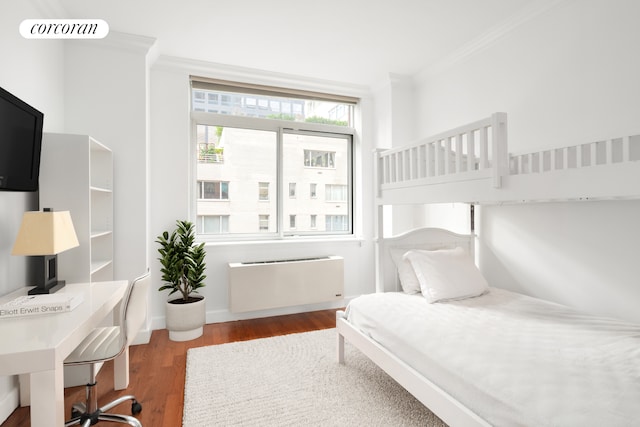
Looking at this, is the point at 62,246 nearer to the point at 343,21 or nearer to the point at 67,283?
the point at 67,283

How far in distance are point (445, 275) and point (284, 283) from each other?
5.57 feet

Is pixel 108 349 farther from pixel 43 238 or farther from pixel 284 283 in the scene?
pixel 284 283

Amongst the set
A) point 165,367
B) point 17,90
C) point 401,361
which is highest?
point 17,90

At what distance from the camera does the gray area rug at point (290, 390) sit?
1.84m

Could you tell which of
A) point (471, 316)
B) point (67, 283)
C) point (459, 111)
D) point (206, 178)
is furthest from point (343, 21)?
point (67, 283)

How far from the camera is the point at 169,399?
2.08 metres

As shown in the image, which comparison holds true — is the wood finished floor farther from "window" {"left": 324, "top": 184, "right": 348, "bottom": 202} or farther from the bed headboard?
"window" {"left": 324, "top": 184, "right": 348, "bottom": 202}

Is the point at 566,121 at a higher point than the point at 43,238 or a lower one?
higher

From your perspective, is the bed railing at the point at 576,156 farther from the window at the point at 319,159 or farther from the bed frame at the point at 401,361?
the window at the point at 319,159

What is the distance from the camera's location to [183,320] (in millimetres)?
2963

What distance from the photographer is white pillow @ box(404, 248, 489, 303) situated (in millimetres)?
2408

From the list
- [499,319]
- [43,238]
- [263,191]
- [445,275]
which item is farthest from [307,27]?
[499,319]

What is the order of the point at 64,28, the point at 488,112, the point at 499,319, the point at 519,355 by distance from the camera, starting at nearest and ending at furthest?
1. the point at 519,355
2. the point at 499,319
3. the point at 64,28
4. the point at 488,112

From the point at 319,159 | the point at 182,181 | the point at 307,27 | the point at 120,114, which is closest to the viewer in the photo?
the point at 307,27
